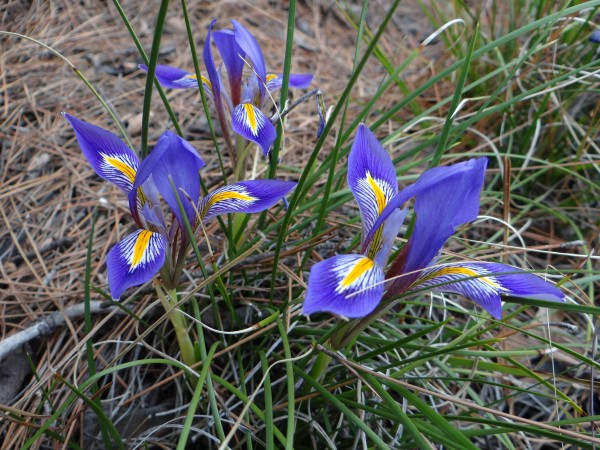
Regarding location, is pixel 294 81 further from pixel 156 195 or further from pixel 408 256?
pixel 408 256

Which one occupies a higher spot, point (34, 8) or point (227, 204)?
point (34, 8)

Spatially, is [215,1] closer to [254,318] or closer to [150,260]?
[254,318]

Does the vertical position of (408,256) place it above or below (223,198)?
below

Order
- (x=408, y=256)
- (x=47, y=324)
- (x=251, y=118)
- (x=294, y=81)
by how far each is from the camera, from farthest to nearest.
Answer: (x=294, y=81) < (x=47, y=324) < (x=251, y=118) < (x=408, y=256)

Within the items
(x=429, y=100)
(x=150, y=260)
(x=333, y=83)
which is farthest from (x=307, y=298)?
(x=333, y=83)

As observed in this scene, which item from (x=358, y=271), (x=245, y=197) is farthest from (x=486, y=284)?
(x=245, y=197)

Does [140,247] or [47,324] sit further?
[47,324]
